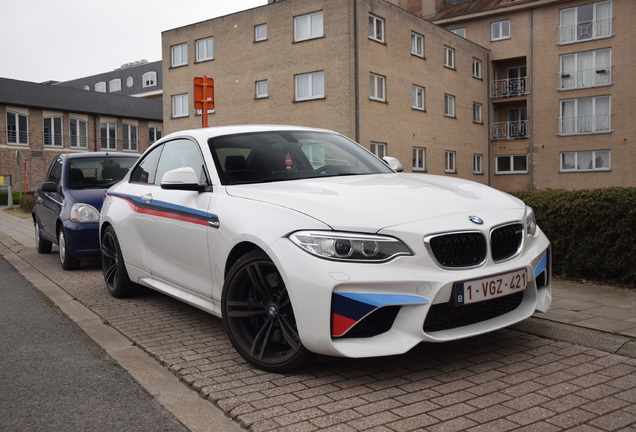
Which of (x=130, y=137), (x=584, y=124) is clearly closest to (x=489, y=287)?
(x=584, y=124)

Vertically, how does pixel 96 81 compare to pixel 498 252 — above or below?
above

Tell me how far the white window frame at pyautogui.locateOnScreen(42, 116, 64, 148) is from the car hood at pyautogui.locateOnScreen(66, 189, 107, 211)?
40.6 metres

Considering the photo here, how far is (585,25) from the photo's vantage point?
112 feet

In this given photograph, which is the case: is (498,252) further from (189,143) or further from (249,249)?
(189,143)

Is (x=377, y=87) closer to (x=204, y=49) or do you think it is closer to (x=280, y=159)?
(x=204, y=49)

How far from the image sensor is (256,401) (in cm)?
339

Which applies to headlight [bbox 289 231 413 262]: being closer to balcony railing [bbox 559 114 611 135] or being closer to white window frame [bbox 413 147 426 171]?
white window frame [bbox 413 147 426 171]

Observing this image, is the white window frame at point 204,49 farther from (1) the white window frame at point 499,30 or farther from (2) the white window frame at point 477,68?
(1) the white window frame at point 499,30

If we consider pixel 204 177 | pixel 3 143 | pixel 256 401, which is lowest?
pixel 256 401

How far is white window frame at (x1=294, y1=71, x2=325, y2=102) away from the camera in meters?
26.2

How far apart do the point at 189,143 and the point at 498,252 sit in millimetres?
2720

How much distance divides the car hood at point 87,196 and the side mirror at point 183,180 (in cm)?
437

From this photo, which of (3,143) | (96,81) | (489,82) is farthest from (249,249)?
(96,81)

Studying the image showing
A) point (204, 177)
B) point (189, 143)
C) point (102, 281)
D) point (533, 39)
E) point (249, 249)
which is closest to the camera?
point (249, 249)
